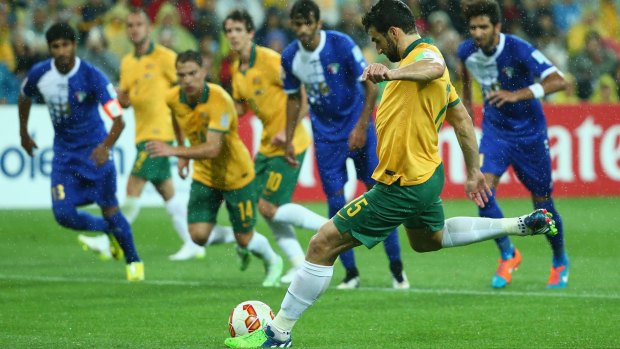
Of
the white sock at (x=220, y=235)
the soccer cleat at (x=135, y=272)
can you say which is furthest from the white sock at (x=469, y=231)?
the soccer cleat at (x=135, y=272)

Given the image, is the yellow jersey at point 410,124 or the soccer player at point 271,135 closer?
the yellow jersey at point 410,124

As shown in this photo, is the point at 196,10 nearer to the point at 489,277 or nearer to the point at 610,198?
the point at 610,198

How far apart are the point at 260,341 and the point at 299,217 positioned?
3.59m

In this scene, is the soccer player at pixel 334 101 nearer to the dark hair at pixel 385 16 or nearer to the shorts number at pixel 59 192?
the shorts number at pixel 59 192

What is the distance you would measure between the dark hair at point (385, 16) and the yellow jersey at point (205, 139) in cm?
348

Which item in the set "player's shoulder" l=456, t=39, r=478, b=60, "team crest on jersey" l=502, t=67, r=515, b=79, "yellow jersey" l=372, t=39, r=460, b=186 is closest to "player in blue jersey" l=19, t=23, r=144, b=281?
"player's shoulder" l=456, t=39, r=478, b=60

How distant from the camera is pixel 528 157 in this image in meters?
9.98

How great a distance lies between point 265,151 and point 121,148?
606 centimetres

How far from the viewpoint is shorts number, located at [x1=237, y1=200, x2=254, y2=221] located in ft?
33.7

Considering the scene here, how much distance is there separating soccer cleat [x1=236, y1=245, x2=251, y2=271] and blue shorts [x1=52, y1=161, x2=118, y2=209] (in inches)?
48.3

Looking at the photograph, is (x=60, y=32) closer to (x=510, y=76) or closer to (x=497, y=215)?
(x=510, y=76)

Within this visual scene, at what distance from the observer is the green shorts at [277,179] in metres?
10.7

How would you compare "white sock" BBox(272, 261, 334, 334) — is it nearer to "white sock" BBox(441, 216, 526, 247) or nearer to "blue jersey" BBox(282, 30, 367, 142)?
"white sock" BBox(441, 216, 526, 247)


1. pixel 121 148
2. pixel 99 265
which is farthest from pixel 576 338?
pixel 121 148
